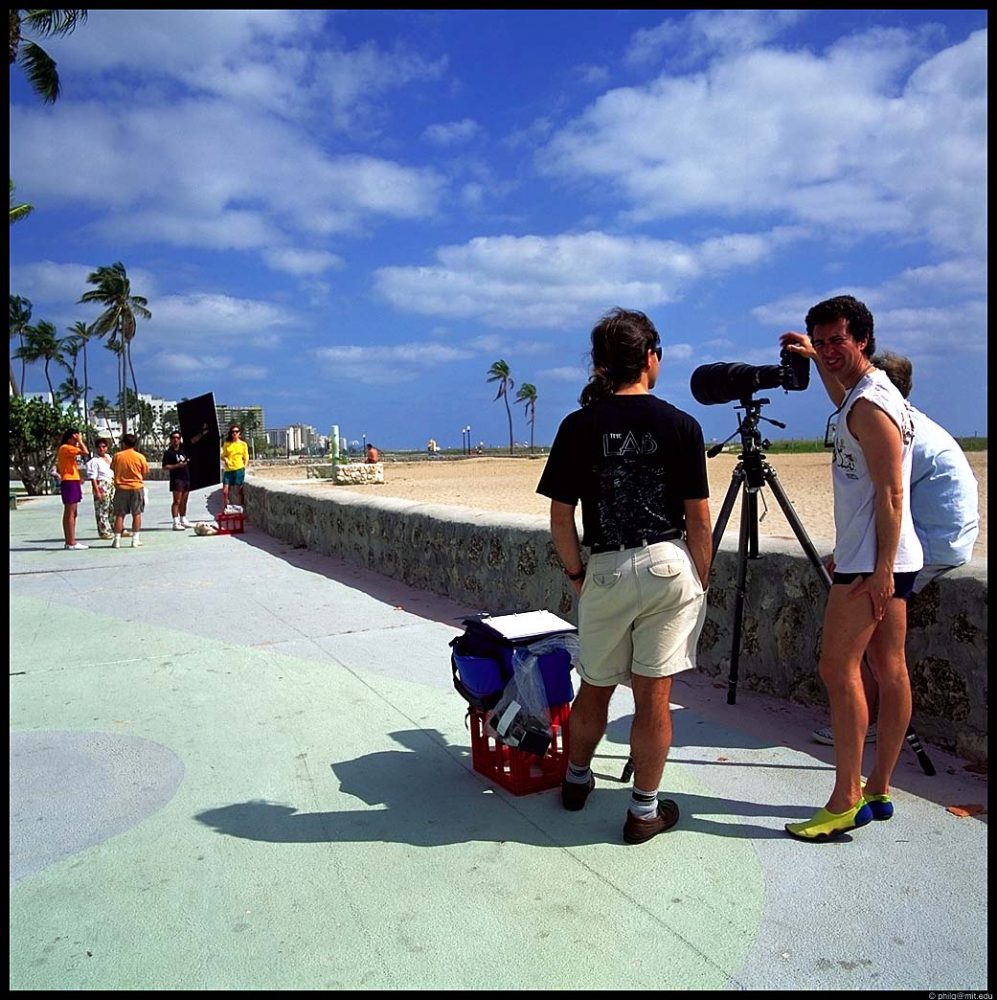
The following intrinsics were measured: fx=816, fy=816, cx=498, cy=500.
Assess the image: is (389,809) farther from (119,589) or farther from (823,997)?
(119,589)

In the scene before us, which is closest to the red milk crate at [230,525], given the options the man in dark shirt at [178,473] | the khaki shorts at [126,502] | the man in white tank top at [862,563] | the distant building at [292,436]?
the man in dark shirt at [178,473]

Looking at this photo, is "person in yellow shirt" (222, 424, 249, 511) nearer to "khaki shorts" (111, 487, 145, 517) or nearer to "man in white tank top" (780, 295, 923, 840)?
"khaki shorts" (111, 487, 145, 517)

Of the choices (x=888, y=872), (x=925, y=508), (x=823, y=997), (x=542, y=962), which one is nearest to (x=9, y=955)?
(x=542, y=962)

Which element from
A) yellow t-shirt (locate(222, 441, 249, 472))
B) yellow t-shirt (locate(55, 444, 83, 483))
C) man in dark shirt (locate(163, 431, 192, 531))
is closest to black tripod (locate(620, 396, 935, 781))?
yellow t-shirt (locate(55, 444, 83, 483))

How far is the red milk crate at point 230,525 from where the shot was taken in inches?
471

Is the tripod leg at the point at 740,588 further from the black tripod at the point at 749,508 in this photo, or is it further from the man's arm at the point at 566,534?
the man's arm at the point at 566,534

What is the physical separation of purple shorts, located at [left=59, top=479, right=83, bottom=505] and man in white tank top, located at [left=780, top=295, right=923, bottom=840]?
33.9 ft

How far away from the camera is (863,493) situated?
2.48 metres

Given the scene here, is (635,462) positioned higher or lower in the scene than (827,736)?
higher

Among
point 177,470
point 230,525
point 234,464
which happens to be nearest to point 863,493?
point 230,525

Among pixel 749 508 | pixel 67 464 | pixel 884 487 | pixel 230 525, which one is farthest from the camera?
pixel 230 525

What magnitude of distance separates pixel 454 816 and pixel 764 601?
1825mm

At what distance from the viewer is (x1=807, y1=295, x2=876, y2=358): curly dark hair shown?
2568 millimetres

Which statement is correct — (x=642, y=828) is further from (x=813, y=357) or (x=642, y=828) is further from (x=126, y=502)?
(x=126, y=502)
